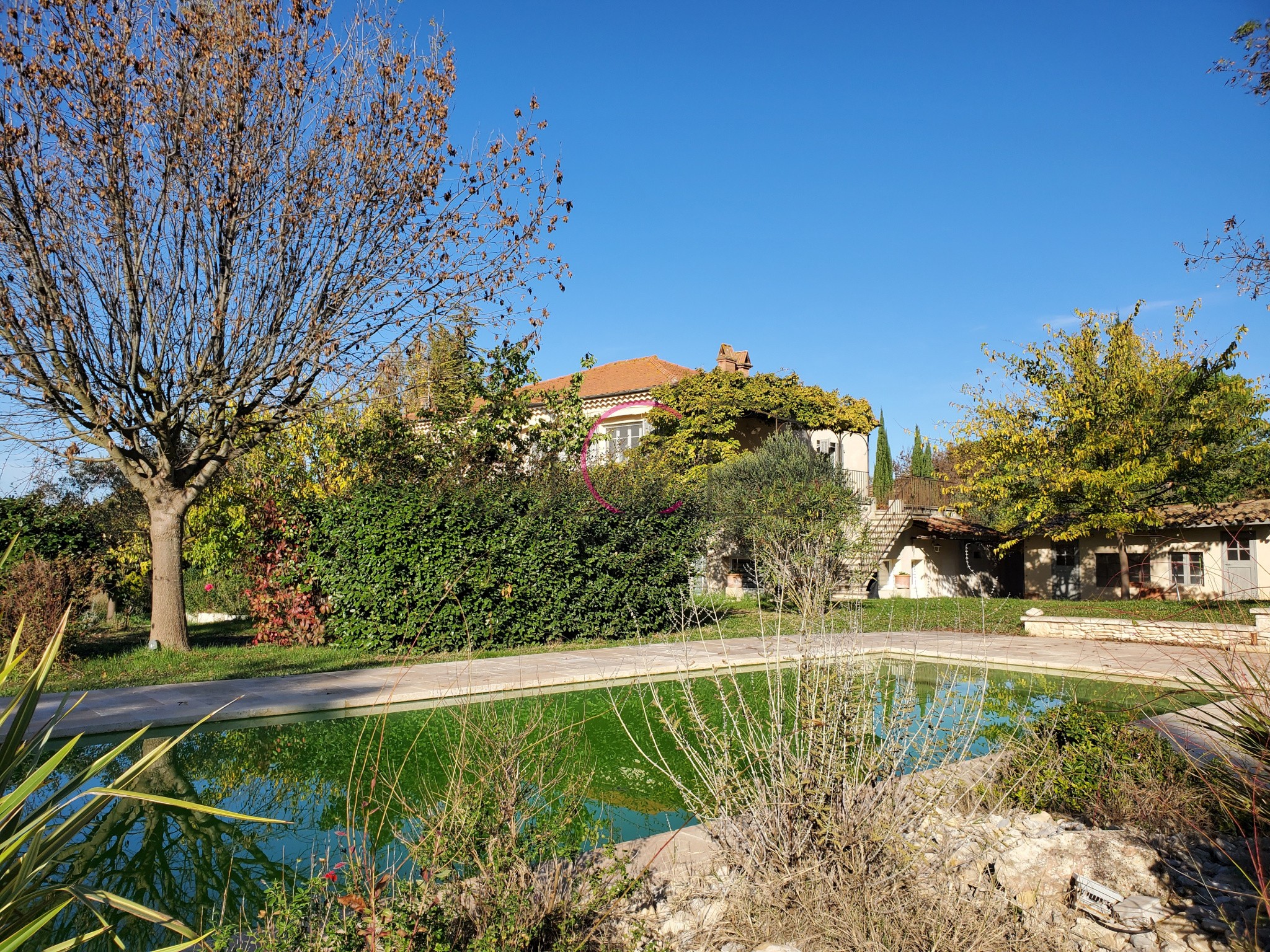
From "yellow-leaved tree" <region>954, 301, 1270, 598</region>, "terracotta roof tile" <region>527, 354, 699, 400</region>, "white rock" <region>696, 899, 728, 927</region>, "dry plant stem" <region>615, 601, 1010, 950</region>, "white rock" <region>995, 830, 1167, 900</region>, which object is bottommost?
"white rock" <region>995, 830, 1167, 900</region>

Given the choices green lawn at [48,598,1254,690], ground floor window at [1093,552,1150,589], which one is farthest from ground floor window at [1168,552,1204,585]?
green lawn at [48,598,1254,690]

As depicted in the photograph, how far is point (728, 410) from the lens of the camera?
93.0 feet

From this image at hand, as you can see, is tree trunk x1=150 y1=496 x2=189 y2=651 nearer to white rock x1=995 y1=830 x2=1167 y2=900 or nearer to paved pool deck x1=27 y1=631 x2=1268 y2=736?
paved pool deck x1=27 y1=631 x2=1268 y2=736

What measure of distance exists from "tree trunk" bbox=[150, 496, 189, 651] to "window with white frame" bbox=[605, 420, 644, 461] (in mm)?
18968

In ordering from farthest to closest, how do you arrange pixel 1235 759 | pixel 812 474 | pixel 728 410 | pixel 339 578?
pixel 728 410
pixel 812 474
pixel 339 578
pixel 1235 759

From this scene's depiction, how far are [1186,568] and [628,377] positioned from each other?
66.0 ft

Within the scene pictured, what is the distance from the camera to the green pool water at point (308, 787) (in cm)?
425

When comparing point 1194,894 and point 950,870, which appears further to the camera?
point 1194,894

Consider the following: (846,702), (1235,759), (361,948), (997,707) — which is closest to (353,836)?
(361,948)

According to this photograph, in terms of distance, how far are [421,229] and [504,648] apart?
21.3 feet

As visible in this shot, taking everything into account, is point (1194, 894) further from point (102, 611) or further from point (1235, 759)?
point (102, 611)

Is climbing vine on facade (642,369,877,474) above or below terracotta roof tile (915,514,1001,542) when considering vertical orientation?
above

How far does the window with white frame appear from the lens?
3045cm

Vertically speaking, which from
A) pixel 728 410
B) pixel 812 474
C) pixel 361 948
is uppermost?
pixel 728 410
